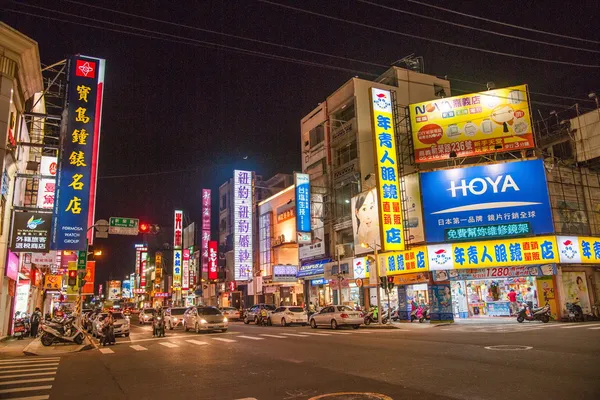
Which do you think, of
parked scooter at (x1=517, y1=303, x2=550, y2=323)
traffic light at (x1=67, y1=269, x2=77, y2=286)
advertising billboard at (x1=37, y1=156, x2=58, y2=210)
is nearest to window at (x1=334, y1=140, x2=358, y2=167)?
parked scooter at (x1=517, y1=303, x2=550, y2=323)

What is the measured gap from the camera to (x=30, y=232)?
2139 centimetres

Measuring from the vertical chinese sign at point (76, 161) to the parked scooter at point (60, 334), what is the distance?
3801 mm

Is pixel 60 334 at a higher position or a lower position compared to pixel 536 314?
higher

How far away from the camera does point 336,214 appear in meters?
41.2

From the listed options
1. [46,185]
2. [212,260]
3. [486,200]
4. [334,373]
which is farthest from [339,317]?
[212,260]

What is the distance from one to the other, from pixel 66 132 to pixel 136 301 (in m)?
136

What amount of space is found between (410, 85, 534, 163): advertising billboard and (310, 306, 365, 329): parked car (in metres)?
14.2

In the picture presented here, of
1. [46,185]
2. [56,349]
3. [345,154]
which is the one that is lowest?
[56,349]

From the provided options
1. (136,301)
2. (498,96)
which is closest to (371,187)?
(498,96)

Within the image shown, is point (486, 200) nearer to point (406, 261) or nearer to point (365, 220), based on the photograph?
point (406, 261)

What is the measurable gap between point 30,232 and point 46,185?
5574 mm

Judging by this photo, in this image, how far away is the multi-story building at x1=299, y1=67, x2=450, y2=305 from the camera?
38219 millimetres

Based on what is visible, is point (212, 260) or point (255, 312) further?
point (212, 260)

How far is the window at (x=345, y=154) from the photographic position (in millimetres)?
39781
